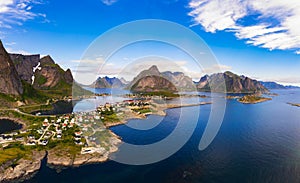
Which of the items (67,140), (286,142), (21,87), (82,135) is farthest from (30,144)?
(21,87)

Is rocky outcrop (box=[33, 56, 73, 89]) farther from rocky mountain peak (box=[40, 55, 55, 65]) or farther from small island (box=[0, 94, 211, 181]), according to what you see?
small island (box=[0, 94, 211, 181])

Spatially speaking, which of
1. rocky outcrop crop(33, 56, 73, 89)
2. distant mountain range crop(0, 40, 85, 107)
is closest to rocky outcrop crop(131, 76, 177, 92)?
distant mountain range crop(0, 40, 85, 107)

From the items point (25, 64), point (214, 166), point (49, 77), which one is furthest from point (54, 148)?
point (25, 64)

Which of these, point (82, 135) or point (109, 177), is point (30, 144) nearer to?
point (82, 135)

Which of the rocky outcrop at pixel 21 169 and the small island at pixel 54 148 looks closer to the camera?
the rocky outcrop at pixel 21 169

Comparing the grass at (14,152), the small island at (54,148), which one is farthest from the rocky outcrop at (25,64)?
the grass at (14,152)

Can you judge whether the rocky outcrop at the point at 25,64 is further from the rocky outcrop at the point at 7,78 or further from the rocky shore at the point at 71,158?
the rocky shore at the point at 71,158

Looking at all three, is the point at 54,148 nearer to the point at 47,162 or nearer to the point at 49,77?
the point at 47,162
